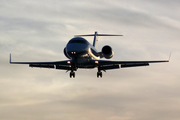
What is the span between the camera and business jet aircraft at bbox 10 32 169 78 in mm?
41375

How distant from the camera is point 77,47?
41.2m

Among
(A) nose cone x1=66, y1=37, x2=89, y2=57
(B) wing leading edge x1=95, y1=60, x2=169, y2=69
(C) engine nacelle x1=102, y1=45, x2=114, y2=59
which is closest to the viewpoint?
(A) nose cone x1=66, y1=37, x2=89, y2=57

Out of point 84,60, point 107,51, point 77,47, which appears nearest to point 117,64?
point 107,51

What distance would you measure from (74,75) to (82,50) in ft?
20.2

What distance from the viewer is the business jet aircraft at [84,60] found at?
41.4m

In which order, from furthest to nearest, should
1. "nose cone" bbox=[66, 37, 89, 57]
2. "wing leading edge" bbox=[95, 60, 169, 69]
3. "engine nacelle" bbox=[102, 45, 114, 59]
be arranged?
"engine nacelle" bbox=[102, 45, 114, 59] → "wing leading edge" bbox=[95, 60, 169, 69] → "nose cone" bbox=[66, 37, 89, 57]

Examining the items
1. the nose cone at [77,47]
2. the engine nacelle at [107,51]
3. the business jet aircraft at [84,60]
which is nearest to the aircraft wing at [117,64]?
the business jet aircraft at [84,60]

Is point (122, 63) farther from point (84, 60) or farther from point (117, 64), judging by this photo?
point (84, 60)

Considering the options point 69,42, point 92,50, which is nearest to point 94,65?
point 92,50

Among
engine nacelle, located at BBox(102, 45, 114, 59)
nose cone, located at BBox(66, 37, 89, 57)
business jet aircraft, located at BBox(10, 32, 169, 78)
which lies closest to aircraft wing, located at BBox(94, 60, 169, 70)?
business jet aircraft, located at BBox(10, 32, 169, 78)

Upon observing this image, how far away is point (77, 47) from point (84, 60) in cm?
196

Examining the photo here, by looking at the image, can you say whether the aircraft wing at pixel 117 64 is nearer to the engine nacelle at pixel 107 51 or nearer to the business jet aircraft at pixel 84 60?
the business jet aircraft at pixel 84 60

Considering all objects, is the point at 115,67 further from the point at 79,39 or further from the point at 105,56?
the point at 79,39

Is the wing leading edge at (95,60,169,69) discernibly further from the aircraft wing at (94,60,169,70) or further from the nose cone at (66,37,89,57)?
the nose cone at (66,37,89,57)
